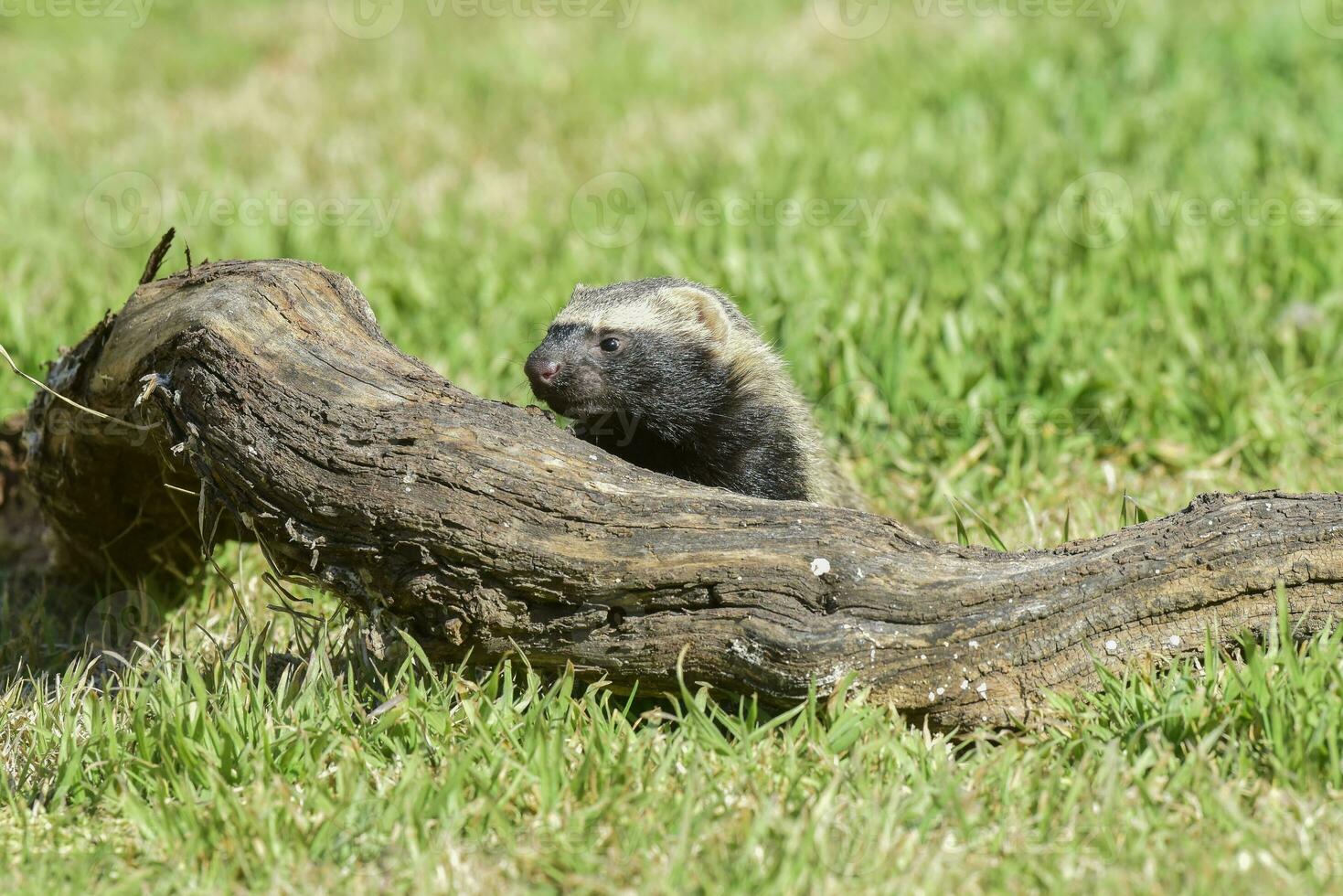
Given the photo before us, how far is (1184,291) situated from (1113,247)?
0.60 meters

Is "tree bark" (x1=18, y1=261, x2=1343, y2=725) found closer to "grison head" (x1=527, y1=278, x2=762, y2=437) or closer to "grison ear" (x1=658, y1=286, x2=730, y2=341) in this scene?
"grison head" (x1=527, y1=278, x2=762, y2=437)

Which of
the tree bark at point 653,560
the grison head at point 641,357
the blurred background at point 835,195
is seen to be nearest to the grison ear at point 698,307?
the grison head at point 641,357

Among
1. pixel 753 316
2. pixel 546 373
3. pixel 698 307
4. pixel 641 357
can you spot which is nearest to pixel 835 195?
pixel 753 316

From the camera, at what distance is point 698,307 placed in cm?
483

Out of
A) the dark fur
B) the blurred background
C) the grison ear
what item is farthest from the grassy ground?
the grison ear

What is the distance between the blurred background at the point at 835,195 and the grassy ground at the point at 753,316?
33 mm

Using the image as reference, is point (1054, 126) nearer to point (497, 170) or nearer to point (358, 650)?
point (497, 170)

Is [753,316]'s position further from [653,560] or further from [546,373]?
[653,560]

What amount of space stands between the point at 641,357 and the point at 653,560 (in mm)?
1267

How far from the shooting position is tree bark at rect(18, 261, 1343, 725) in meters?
3.47

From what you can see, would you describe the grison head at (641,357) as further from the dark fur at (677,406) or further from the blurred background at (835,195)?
the blurred background at (835,195)

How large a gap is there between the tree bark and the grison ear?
3.73 feet

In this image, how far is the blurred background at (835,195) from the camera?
6.08 meters

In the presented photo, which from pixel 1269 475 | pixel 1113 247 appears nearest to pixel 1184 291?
pixel 1113 247
